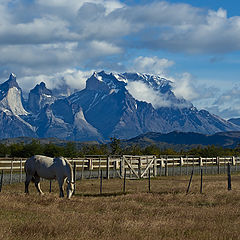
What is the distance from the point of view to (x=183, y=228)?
47.1 ft

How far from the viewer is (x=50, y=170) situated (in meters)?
24.9

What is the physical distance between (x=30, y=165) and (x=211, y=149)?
226 ft

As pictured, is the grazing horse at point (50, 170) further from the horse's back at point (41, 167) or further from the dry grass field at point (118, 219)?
the dry grass field at point (118, 219)

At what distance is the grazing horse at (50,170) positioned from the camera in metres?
23.8

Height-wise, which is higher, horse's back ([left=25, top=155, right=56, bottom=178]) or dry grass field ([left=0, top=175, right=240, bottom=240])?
horse's back ([left=25, top=155, right=56, bottom=178])

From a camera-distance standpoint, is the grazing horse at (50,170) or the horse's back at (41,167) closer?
the grazing horse at (50,170)

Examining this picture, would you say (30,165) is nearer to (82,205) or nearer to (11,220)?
(82,205)

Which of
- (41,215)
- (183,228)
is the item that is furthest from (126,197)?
(183,228)

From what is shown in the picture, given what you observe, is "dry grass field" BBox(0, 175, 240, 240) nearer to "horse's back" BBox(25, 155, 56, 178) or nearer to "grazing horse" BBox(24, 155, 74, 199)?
"grazing horse" BBox(24, 155, 74, 199)

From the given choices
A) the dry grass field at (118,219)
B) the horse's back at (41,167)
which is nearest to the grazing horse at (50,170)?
the horse's back at (41,167)

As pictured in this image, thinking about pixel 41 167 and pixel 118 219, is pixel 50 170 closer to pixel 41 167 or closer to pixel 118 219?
pixel 41 167

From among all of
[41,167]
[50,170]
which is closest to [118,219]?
[50,170]

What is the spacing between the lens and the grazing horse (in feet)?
78.2

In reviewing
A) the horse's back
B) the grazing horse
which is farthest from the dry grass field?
the horse's back
